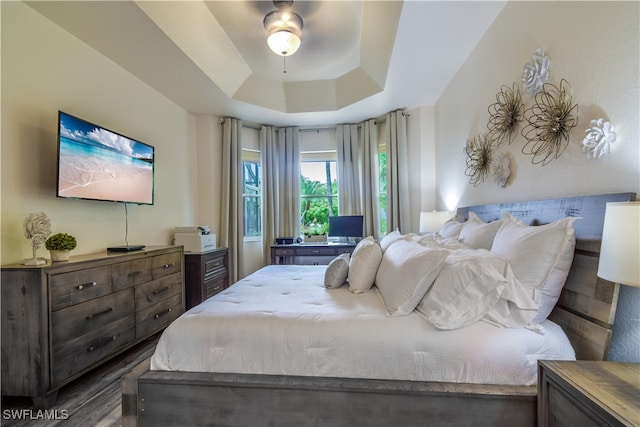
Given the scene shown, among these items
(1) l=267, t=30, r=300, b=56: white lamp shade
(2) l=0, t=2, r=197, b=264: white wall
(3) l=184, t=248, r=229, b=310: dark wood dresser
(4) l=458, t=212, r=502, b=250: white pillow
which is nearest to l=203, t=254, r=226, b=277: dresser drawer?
(3) l=184, t=248, r=229, b=310: dark wood dresser

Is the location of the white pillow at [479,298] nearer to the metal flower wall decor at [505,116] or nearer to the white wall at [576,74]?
the white wall at [576,74]

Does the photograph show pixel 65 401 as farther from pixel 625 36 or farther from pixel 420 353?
pixel 625 36

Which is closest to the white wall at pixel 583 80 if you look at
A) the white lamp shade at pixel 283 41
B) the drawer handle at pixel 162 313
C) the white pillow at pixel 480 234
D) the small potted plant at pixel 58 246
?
the white pillow at pixel 480 234

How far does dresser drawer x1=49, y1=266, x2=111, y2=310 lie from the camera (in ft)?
5.76

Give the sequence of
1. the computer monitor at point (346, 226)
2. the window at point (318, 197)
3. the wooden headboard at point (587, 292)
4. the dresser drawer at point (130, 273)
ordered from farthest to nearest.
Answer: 1. the window at point (318, 197)
2. the computer monitor at point (346, 226)
3. the dresser drawer at point (130, 273)
4. the wooden headboard at point (587, 292)

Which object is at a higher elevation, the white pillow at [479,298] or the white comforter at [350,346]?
the white pillow at [479,298]

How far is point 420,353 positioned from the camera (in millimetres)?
1219

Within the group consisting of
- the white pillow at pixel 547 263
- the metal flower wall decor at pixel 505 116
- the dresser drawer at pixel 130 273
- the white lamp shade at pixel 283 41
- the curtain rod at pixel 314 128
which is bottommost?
the dresser drawer at pixel 130 273

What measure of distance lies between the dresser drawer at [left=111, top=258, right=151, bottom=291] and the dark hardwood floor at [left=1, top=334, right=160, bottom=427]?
25.8 inches

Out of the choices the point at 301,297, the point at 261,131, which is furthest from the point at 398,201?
the point at 301,297

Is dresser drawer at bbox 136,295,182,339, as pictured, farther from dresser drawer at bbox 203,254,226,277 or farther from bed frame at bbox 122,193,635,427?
bed frame at bbox 122,193,635,427

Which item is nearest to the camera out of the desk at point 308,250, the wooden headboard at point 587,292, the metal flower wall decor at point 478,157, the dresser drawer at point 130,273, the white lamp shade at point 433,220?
the wooden headboard at point 587,292

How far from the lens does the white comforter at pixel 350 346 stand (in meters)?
1.19

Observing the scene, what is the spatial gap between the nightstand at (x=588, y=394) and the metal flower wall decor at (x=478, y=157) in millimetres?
1699
